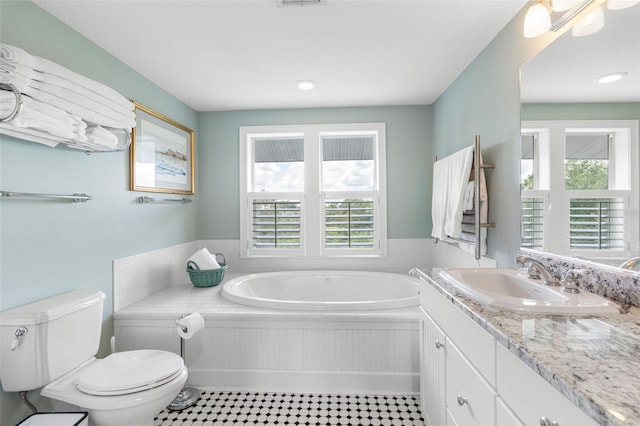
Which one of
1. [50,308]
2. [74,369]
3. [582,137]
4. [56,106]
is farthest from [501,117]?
[74,369]

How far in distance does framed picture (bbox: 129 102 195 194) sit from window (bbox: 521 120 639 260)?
251 centimetres

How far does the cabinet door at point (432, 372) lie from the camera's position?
1.41 metres

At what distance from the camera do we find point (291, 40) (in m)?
1.92

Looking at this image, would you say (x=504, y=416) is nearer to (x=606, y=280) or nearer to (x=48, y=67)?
(x=606, y=280)

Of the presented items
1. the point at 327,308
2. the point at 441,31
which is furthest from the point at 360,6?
the point at 327,308

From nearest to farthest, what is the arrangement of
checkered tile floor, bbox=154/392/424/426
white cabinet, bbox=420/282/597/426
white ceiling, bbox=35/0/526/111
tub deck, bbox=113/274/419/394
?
white cabinet, bbox=420/282/597/426 < white ceiling, bbox=35/0/526/111 < checkered tile floor, bbox=154/392/424/426 < tub deck, bbox=113/274/419/394

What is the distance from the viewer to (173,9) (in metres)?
1.63

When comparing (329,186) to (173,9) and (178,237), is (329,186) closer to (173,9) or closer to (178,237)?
(178,237)

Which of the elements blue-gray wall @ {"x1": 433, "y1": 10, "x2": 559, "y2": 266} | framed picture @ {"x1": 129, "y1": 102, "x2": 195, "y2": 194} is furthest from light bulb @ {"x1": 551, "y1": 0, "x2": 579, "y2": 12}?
framed picture @ {"x1": 129, "y1": 102, "x2": 195, "y2": 194}

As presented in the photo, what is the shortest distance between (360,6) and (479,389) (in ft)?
5.79

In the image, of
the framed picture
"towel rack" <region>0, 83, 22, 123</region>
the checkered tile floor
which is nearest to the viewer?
"towel rack" <region>0, 83, 22, 123</region>

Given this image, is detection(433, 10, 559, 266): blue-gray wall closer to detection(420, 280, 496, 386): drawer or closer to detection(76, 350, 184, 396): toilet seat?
detection(420, 280, 496, 386): drawer

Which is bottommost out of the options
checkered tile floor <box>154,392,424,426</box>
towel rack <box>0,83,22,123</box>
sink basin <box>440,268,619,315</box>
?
checkered tile floor <box>154,392,424,426</box>

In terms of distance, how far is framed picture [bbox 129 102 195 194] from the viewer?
93.0 inches
